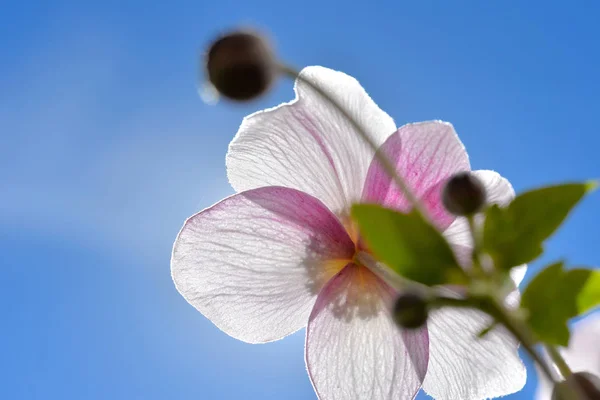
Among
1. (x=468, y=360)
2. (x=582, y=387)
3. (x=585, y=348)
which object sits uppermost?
(x=582, y=387)

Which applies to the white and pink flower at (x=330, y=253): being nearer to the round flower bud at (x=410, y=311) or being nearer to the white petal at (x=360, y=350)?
the white petal at (x=360, y=350)

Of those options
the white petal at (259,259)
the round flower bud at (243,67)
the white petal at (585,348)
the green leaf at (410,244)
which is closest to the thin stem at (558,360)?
the green leaf at (410,244)

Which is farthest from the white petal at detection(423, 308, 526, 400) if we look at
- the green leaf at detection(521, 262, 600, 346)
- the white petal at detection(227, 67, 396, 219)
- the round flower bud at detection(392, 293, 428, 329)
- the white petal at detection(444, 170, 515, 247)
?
the round flower bud at detection(392, 293, 428, 329)

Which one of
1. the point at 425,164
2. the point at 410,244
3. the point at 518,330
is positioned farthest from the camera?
the point at 425,164

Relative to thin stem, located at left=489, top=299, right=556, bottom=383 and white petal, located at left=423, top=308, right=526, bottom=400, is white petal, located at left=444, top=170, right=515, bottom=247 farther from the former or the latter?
thin stem, located at left=489, top=299, right=556, bottom=383

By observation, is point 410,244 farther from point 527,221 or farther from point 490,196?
point 490,196

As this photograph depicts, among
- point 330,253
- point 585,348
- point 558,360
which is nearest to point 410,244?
point 558,360

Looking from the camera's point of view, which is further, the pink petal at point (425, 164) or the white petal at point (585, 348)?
the pink petal at point (425, 164)

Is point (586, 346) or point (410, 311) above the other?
point (410, 311)
